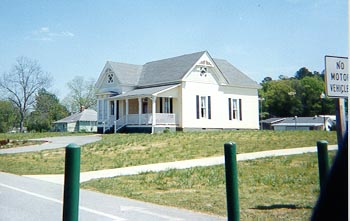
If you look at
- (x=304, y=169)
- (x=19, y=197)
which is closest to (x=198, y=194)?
(x=304, y=169)

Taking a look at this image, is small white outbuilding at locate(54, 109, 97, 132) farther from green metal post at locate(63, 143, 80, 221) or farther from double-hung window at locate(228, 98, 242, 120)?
double-hung window at locate(228, 98, 242, 120)

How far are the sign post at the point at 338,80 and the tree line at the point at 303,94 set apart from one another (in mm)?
213

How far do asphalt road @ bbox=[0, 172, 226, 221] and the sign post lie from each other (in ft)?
5.38

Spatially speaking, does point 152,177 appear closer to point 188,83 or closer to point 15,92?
point 15,92

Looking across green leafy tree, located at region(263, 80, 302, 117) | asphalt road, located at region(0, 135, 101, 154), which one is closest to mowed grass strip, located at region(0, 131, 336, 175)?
asphalt road, located at region(0, 135, 101, 154)

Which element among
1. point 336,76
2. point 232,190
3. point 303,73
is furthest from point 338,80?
point 232,190

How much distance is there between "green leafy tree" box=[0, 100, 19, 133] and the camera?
9.65 ft

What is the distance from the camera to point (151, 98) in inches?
652

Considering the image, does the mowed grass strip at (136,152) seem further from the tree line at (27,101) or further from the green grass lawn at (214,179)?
the tree line at (27,101)

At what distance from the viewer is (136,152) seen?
8742mm

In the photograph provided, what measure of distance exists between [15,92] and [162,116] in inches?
538

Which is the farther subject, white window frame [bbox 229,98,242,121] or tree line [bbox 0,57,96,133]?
white window frame [bbox 229,98,242,121]

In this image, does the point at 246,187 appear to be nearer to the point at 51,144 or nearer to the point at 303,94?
the point at 303,94

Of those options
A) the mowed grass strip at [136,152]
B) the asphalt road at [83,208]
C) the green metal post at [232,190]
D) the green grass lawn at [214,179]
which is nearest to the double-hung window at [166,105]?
the mowed grass strip at [136,152]
